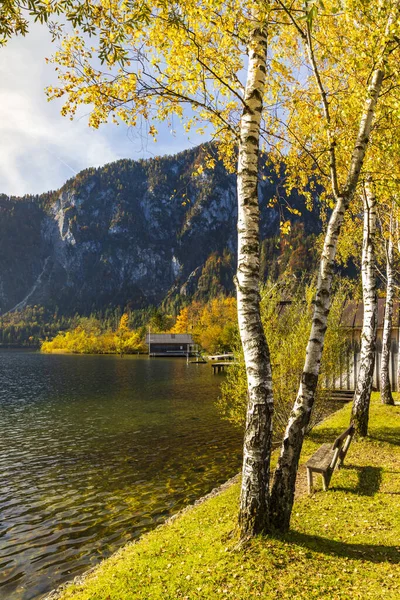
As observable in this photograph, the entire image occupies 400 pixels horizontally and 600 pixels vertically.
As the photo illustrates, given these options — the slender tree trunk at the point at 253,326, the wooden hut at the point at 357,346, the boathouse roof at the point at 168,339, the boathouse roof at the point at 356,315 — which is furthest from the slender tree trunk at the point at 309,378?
the boathouse roof at the point at 168,339

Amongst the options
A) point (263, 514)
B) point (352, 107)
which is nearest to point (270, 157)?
point (352, 107)

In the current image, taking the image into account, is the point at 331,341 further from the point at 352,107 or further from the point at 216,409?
the point at 216,409

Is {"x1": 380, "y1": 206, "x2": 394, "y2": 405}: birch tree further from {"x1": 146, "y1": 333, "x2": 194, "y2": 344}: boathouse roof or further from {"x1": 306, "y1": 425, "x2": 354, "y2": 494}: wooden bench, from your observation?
{"x1": 146, "y1": 333, "x2": 194, "y2": 344}: boathouse roof

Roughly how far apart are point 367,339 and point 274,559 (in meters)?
11.0

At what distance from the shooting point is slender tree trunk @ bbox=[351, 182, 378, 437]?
15336 mm

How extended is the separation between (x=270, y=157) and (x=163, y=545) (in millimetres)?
10165

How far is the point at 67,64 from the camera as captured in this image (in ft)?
27.7

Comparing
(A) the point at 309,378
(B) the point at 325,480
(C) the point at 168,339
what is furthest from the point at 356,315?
(C) the point at 168,339

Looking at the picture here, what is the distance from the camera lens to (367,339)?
15961 millimetres

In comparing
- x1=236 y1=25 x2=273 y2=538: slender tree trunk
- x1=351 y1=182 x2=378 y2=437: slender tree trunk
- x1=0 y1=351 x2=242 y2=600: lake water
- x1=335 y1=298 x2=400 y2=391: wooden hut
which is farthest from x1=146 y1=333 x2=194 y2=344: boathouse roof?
x1=236 y1=25 x2=273 y2=538: slender tree trunk

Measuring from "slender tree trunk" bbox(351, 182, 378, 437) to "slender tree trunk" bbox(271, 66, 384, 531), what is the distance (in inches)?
293

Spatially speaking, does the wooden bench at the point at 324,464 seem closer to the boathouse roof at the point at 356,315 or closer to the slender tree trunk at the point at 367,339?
the slender tree trunk at the point at 367,339

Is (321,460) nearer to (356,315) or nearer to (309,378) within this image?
(309,378)

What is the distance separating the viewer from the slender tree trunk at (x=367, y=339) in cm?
1534
